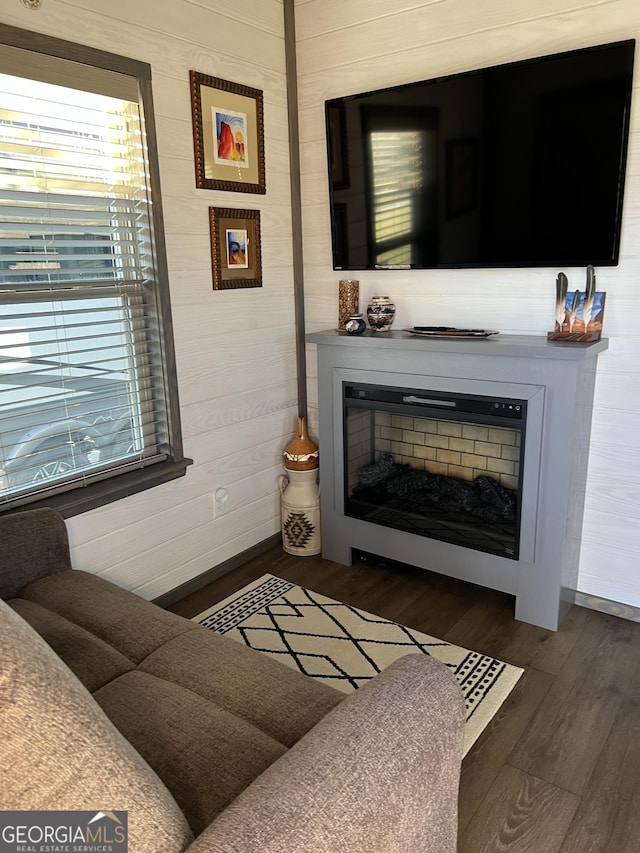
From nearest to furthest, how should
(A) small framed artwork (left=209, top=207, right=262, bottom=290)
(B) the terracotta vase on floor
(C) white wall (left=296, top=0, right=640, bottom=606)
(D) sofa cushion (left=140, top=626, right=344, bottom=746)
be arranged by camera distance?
(D) sofa cushion (left=140, top=626, right=344, bottom=746) < (C) white wall (left=296, top=0, right=640, bottom=606) < (A) small framed artwork (left=209, top=207, right=262, bottom=290) < (B) the terracotta vase on floor

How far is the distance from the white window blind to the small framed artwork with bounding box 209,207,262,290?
0.35 meters

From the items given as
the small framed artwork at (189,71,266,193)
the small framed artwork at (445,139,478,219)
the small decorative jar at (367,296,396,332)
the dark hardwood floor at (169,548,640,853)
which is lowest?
the dark hardwood floor at (169,548,640,853)

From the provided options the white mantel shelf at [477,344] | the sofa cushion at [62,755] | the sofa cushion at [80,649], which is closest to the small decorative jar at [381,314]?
the white mantel shelf at [477,344]

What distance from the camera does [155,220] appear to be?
2.37 meters

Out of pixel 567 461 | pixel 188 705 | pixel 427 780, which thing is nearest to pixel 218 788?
pixel 188 705

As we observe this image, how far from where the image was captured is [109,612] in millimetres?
1806

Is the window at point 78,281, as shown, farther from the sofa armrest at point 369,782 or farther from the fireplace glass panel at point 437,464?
the sofa armrest at point 369,782

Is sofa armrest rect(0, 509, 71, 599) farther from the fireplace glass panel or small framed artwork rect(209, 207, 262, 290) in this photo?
the fireplace glass panel

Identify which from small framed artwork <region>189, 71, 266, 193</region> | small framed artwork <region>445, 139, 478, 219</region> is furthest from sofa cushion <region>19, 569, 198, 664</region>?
small framed artwork <region>445, 139, 478, 219</region>

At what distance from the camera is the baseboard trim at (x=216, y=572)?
8.84ft

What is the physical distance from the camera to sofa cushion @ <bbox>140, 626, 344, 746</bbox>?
1374 mm

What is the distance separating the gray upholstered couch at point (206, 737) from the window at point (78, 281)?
0.42m

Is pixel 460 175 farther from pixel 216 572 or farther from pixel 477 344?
pixel 216 572

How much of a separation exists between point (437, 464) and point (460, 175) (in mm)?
1202
